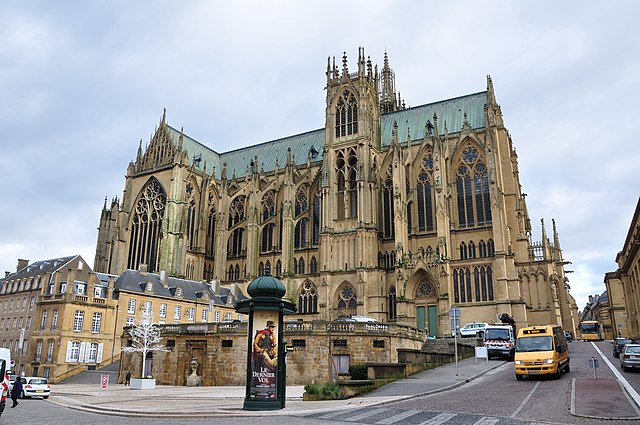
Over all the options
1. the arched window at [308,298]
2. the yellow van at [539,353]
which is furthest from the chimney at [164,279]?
the yellow van at [539,353]

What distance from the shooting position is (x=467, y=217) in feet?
169

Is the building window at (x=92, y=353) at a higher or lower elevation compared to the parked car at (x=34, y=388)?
higher

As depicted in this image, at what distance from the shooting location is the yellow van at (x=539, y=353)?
2134 cm

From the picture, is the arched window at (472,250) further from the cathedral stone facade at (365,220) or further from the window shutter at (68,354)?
the window shutter at (68,354)

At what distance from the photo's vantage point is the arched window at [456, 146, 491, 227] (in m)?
50.8

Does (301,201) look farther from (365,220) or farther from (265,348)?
(265,348)

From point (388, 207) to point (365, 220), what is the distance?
418cm

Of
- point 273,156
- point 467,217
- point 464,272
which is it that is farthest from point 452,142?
point 273,156

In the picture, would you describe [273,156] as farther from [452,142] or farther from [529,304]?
[529,304]

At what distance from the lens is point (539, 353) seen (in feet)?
71.8

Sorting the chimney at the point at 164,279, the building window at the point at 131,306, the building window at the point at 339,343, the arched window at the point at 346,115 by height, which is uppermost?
the arched window at the point at 346,115

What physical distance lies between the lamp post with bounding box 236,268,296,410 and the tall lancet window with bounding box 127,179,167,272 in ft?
163

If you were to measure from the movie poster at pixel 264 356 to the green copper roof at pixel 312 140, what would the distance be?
142 ft

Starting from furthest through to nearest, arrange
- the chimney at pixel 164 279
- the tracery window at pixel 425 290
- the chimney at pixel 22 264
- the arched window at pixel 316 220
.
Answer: the chimney at pixel 22 264, the arched window at pixel 316 220, the chimney at pixel 164 279, the tracery window at pixel 425 290
